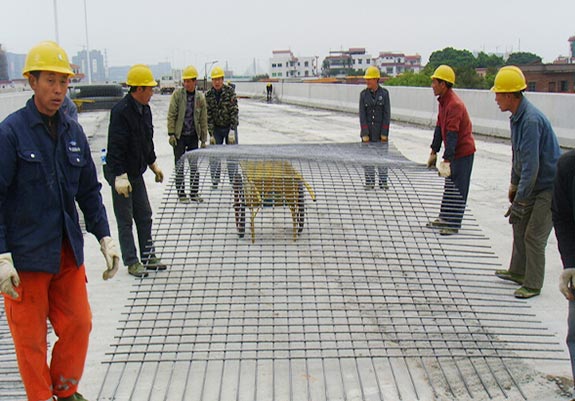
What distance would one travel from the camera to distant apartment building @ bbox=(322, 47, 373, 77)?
129750mm

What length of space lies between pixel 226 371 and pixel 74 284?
119 centimetres

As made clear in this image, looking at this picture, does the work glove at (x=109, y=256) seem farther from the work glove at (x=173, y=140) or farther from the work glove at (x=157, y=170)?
the work glove at (x=173, y=140)

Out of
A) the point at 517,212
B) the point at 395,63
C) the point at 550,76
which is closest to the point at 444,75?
the point at 517,212

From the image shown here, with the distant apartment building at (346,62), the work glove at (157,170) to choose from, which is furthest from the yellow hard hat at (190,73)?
the distant apartment building at (346,62)

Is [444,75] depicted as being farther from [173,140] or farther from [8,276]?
[8,276]

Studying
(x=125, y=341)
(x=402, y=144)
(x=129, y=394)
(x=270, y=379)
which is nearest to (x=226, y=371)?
(x=270, y=379)

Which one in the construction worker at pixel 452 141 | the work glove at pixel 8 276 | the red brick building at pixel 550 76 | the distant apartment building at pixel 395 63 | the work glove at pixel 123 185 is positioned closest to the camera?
the work glove at pixel 8 276

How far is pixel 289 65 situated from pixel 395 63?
91.5 ft

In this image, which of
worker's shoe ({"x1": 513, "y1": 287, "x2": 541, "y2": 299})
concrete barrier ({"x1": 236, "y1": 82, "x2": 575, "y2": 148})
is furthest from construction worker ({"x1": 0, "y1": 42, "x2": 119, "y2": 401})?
concrete barrier ({"x1": 236, "y1": 82, "x2": 575, "y2": 148})

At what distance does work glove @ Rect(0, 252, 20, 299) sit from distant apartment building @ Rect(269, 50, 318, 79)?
152 metres

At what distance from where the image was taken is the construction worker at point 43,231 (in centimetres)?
286

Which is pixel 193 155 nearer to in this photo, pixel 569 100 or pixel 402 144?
pixel 402 144

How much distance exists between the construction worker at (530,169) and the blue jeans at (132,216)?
3.21 meters

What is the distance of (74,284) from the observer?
10.1 feet
